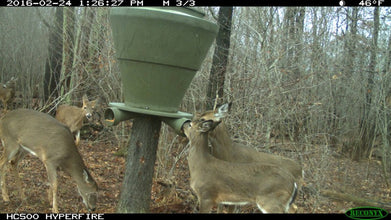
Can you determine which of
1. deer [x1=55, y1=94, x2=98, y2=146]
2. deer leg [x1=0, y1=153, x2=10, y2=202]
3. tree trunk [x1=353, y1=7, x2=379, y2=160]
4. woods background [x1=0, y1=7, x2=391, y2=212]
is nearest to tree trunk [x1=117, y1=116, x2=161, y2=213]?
woods background [x1=0, y1=7, x2=391, y2=212]

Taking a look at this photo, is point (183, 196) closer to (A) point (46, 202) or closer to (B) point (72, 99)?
(A) point (46, 202)

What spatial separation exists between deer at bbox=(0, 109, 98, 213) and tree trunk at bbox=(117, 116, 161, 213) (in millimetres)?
961

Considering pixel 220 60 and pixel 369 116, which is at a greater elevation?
pixel 220 60

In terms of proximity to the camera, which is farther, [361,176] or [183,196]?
[361,176]

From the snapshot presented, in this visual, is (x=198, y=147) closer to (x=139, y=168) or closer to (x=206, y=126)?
(x=206, y=126)

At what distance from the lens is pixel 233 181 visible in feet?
17.8

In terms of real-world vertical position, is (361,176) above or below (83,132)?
below

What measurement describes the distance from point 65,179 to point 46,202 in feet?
5.04

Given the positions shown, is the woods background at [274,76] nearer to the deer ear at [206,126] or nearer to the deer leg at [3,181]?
the deer ear at [206,126]

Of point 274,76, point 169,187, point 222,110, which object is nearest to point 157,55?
point 222,110

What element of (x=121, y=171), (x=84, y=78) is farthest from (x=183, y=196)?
(x=84, y=78)

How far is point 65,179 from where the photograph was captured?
862 cm

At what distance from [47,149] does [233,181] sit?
3.08 meters

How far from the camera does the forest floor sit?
6875mm
